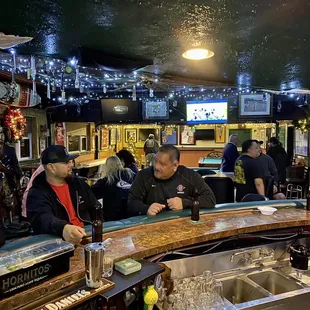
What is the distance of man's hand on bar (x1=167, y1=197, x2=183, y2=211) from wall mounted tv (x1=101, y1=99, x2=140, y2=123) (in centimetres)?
498

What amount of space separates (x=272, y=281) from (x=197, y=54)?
66.8 inches

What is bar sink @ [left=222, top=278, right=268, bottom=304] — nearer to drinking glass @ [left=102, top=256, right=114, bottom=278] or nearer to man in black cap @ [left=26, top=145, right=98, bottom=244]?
drinking glass @ [left=102, top=256, right=114, bottom=278]

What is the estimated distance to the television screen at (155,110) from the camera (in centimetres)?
721

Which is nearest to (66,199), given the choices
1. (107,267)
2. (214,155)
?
(107,267)

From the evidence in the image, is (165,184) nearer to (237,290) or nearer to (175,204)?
(175,204)

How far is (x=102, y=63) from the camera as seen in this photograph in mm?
2285

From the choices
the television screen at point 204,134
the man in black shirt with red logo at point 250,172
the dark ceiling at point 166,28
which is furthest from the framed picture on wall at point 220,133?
the dark ceiling at point 166,28

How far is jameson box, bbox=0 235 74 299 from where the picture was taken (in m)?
1.15

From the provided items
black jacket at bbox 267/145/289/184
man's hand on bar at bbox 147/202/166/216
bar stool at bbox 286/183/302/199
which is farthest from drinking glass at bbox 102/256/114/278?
black jacket at bbox 267/145/289/184

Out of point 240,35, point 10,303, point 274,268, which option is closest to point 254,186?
point 274,268

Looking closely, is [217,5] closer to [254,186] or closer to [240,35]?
[240,35]

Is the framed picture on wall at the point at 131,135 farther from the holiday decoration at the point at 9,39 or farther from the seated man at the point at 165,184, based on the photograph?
the holiday decoration at the point at 9,39

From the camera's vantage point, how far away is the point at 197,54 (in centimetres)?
233

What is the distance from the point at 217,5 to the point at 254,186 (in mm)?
3494
